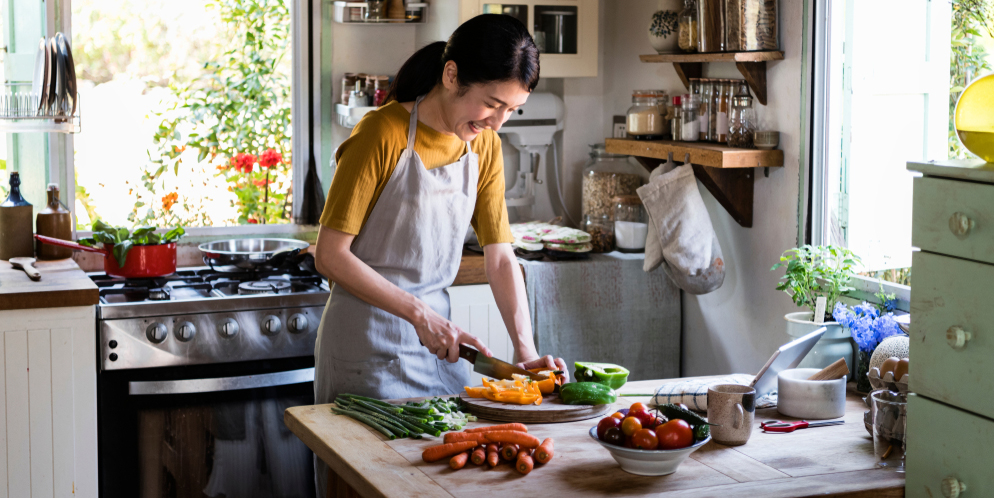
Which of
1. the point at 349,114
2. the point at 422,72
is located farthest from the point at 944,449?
the point at 349,114

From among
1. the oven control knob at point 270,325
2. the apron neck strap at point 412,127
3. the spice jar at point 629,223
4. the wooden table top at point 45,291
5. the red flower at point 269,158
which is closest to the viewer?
the apron neck strap at point 412,127

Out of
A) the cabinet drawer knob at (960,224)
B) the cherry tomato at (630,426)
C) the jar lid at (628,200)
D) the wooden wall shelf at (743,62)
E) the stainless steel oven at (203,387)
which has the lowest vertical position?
the stainless steel oven at (203,387)

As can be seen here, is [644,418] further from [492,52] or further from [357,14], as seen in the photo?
[357,14]

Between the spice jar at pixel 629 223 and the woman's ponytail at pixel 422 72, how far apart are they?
1.41 meters

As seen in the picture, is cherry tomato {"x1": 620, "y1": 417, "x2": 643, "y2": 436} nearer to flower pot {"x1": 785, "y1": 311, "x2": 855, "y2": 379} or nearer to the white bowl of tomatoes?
the white bowl of tomatoes

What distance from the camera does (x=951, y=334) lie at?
5.14 feet

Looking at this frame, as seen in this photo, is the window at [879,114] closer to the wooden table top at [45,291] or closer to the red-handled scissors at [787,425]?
the red-handled scissors at [787,425]

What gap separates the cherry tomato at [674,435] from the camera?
1.62m

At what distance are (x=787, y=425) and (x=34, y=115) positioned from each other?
8.24 feet

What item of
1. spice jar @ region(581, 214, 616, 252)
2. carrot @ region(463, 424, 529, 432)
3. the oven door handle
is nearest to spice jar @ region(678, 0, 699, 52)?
spice jar @ region(581, 214, 616, 252)

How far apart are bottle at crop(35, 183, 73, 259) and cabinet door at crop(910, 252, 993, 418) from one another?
2.70 meters

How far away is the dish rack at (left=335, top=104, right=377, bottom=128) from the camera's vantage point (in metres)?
3.53

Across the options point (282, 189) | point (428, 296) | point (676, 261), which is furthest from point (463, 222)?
point (282, 189)

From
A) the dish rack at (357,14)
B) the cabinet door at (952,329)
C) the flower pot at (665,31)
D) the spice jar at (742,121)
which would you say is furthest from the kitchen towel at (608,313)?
the cabinet door at (952,329)
